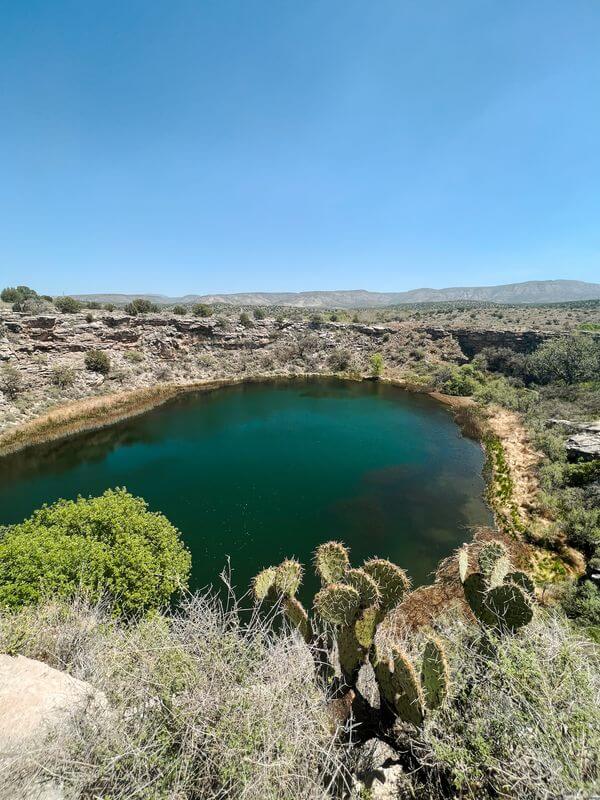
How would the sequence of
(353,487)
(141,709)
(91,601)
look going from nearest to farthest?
(141,709), (91,601), (353,487)

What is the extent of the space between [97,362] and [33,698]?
36997 millimetres

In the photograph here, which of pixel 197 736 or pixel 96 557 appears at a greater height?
pixel 197 736

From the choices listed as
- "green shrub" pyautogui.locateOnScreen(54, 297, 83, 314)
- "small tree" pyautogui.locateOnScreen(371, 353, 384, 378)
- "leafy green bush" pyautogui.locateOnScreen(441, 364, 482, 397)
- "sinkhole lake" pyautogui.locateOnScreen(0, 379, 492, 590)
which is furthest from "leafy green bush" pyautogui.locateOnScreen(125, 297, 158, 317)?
"leafy green bush" pyautogui.locateOnScreen(441, 364, 482, 397)

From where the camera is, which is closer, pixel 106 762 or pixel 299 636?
pixel 106 762

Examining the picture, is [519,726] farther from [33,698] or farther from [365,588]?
[33,698]

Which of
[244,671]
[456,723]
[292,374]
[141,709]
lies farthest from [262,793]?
[292,374]

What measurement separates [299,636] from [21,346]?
4033 cm

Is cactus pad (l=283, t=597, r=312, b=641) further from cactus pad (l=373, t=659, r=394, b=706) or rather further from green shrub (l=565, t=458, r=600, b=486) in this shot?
green shrub (l=565, t=458, r=600, b=486)

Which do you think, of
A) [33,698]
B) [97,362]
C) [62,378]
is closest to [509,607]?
[33,698]

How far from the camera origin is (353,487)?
18.9 m

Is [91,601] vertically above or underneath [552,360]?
underneath

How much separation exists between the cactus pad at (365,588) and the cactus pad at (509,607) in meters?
1.75

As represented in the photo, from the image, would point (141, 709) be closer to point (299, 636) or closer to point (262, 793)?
point (262, 793)

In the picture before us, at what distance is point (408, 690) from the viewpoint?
4676 mm
